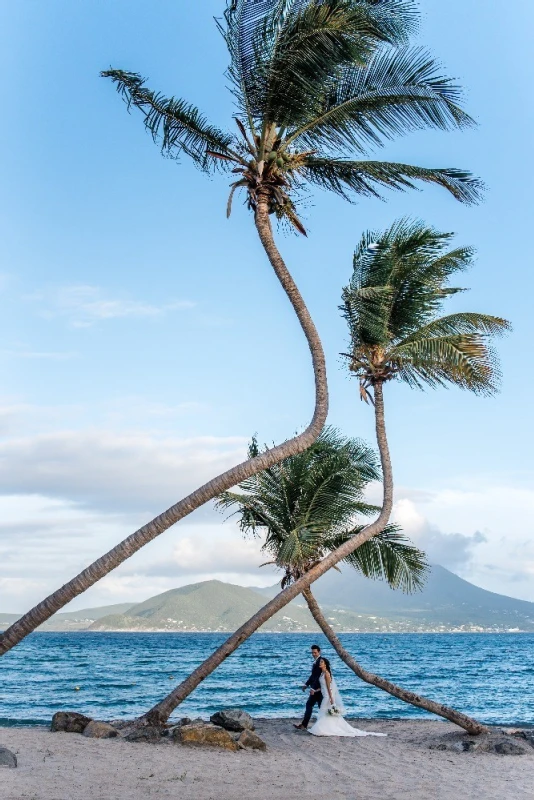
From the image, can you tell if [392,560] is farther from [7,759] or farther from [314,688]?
[7,759]

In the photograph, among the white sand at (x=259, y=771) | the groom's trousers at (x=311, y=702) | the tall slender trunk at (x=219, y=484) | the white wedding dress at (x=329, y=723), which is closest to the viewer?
the tall slender trunk at (x=219, y=484)

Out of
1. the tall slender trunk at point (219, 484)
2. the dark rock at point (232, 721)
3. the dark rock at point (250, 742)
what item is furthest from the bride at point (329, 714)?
the tall slender trunk at point (219, 484)

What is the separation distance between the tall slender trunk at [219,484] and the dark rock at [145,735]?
567 cm

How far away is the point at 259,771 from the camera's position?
11.9 metres

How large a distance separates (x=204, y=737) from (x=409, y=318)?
28.6 ft

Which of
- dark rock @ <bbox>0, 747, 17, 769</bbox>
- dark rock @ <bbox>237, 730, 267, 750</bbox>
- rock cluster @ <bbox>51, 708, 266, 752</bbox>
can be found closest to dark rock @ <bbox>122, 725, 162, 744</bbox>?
rock cluster @ <bbox>51, 708, 266, 752</bbox>

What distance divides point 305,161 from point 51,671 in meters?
43.0

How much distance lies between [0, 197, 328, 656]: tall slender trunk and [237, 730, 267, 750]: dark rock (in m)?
5.68

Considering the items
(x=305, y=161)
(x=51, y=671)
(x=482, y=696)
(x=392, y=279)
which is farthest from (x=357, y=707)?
(x=51, y=671)

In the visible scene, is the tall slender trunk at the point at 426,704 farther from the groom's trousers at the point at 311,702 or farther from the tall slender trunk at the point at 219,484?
the tall slender trunk at the point at 219,484

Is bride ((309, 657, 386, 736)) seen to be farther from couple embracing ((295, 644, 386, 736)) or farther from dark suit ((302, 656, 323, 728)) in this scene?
dark suit ((302, 656, 323, 728))

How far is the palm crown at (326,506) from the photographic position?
17.9 metres

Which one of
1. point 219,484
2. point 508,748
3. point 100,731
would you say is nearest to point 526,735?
point 508,748

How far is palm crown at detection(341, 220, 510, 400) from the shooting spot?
15555mm
